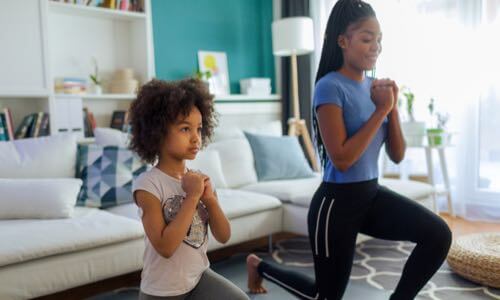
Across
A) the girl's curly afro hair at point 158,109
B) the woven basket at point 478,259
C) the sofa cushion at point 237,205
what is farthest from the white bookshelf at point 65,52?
the woven basket at point 478,259

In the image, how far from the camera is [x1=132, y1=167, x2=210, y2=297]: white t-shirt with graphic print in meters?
1.18

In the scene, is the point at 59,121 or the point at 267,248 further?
the point at 59,121

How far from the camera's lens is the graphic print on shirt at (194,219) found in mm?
1189

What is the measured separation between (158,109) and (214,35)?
3308 mm

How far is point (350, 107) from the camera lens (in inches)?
56.7

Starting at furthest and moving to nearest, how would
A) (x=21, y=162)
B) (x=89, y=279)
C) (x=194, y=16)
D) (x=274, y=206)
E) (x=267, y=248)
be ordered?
(x=194, y=16) → (x=267, y=248) → (x=274, y=206) → (x=21, y=162) → (x=89, y=279)

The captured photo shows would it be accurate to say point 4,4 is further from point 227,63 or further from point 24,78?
point 227,63

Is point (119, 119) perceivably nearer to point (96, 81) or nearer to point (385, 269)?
point (96, 81)

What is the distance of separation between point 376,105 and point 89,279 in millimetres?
1403

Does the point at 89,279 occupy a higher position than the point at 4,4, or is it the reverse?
the point at 4,4

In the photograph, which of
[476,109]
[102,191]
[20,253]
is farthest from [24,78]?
[476,109]

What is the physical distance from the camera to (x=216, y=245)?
2.43 metres

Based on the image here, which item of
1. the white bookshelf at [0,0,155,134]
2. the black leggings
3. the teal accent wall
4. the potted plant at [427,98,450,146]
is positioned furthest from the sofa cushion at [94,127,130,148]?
the potted plant at [427,98,450,146]

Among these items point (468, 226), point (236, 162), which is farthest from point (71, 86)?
point (468, 226)
